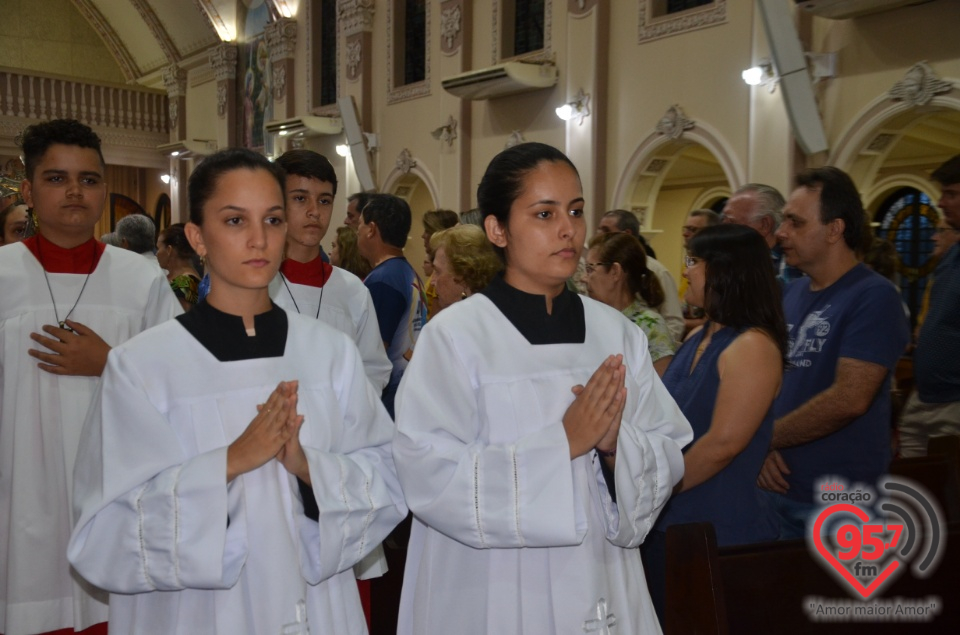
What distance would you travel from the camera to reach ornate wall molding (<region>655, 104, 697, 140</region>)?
1002cm

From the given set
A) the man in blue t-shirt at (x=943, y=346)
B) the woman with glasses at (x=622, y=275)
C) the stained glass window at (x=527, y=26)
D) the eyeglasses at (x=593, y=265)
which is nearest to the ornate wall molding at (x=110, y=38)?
the stained glass window at (x=527, y=26)

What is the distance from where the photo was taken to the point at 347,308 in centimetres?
350

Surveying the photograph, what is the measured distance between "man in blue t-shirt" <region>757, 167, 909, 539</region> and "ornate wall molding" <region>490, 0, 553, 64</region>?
8.68 meters

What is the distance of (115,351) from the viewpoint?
6.61 feet

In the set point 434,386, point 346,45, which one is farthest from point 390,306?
point 346,45

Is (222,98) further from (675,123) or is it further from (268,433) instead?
(268,433)

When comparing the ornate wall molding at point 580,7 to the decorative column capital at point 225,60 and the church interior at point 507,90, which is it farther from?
the decorative column capital at point 225,60

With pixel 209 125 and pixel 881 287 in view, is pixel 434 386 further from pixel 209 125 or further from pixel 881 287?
pixel 209 125

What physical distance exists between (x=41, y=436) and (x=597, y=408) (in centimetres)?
185

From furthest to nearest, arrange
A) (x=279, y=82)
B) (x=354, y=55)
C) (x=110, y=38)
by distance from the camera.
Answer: (x=110, y=38) → (x=279, y=82) → (x=354, y=55)

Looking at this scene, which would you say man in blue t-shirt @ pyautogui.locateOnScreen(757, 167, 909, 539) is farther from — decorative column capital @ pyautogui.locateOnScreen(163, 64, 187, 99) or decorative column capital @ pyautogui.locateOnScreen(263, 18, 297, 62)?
decorative column capital @ pyautogui.locateOnScreen(163, 64, 187, 99)

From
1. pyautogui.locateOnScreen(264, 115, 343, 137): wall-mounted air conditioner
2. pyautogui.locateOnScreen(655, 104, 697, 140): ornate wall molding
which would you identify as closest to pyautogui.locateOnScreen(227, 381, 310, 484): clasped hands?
pyautogui.locateOnScreen(655, 104, 697, 140): ornate wall molding

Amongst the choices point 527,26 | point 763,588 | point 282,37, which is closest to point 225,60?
point 282,37

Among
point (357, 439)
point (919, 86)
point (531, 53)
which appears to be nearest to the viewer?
point (357, 439)
